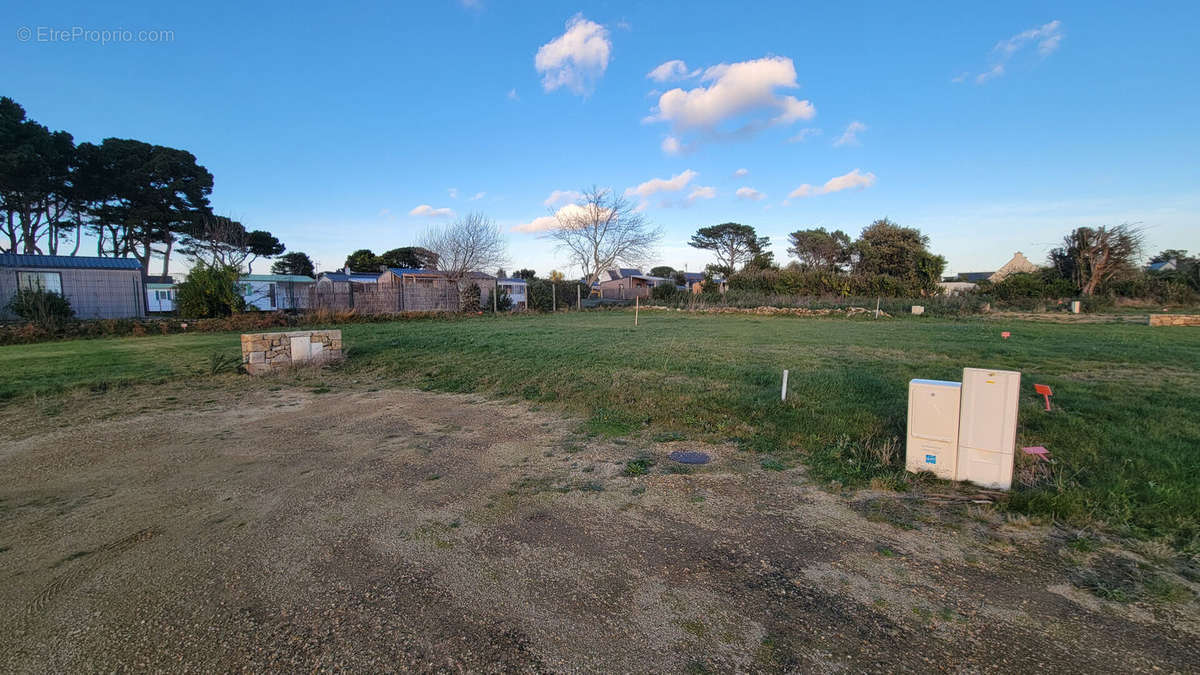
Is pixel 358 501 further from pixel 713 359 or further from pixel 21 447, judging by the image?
pixel 713 359

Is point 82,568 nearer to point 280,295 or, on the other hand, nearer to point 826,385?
point 826,385

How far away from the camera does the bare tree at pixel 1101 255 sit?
28.4 metres

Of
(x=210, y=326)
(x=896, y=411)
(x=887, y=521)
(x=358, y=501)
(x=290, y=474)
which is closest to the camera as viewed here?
(x=887, y=521)

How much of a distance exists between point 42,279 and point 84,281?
1.33 metres

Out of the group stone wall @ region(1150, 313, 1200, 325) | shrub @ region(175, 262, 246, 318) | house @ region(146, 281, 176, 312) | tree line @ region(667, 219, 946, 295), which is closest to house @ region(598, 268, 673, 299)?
tree line @ region(667, 219, 946, 295)

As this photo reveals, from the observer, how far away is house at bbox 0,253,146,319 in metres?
18.8

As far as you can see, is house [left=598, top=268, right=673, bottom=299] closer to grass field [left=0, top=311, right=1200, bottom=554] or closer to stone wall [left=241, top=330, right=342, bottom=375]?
grass field [left=0, top=311, right=1200, bottom=554]

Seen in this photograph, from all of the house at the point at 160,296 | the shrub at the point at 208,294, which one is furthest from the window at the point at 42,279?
the house at the point at 160,296

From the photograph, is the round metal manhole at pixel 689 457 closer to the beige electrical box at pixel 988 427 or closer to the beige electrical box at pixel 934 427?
the beige electrical box at pixel 934 427

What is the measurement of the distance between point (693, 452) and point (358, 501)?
112 inches

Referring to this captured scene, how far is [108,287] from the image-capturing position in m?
21.0

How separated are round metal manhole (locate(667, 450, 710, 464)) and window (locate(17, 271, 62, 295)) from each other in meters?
24.6

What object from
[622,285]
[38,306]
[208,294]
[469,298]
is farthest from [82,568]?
[622,285]

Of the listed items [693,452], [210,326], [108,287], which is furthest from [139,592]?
[108,287]
